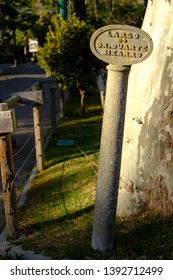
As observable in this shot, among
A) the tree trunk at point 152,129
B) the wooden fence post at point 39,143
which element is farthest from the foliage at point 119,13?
the tree trunk at point 152,129

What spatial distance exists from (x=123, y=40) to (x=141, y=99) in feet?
4.34

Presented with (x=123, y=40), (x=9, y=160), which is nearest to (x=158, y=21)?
(x=123, y=40)

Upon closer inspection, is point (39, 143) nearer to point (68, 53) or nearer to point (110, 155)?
point (110, 155)

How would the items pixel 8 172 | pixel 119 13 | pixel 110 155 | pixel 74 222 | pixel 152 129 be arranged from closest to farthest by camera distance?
1. pixel 110 155
2. pixel 152 129
3. pixel 8 172
4. pixel 74 222
5. pixel 119 13

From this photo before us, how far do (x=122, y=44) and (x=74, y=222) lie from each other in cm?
236

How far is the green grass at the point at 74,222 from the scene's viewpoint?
14.5ft

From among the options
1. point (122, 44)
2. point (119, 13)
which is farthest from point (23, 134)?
point (119, 13)

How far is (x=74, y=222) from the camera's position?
527 cm

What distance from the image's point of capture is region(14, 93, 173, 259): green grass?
4422mm

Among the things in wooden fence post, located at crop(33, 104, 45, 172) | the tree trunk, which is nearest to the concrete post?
the tree trunk

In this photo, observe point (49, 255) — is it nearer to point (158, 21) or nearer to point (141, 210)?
point (141, 210)

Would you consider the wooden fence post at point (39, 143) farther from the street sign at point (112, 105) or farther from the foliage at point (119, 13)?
the foliage at point (119, 13)

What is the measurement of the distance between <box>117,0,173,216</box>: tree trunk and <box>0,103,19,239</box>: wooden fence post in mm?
1220

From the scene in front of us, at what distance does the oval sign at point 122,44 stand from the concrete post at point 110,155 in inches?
4.4
